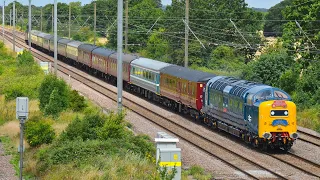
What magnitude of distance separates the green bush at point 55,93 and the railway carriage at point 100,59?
1923cm

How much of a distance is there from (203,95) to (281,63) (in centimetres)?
1303

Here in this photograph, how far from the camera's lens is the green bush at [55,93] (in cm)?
3400

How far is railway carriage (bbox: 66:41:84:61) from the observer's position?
70000mm

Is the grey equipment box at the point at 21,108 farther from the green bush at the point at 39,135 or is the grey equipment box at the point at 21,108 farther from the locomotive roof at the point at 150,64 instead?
the locomotive roof at the point at 150,64

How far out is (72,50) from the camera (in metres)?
72.0

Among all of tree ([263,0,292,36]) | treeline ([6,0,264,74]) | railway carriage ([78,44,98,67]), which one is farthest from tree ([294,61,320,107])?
tree ([263,0,292,36])

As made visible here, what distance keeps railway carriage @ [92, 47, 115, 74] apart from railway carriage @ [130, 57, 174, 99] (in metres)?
7.29

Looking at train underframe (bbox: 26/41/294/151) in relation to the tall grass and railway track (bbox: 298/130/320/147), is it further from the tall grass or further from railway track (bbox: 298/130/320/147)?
the tall grass

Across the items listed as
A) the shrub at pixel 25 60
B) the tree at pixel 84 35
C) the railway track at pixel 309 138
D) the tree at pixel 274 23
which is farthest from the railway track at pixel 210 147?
the tree at pixel 84 35

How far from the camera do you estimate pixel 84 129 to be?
2397 centimetres

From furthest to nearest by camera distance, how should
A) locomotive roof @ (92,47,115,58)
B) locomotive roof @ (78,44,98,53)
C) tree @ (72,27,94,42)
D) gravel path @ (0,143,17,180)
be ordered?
tree @ (72,27,94,42) → locomotive roof @ (78,44,98,53) → locomotive roof @ (92,47,115,58) → gravel path @ (0,143,17,180)

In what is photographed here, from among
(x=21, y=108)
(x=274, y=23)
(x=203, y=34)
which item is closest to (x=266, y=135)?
(x=21, y=108)

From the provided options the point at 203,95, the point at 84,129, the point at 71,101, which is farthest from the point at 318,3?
the point at 84,129

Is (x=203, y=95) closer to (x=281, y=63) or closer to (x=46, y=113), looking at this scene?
(x=46, y=113)
